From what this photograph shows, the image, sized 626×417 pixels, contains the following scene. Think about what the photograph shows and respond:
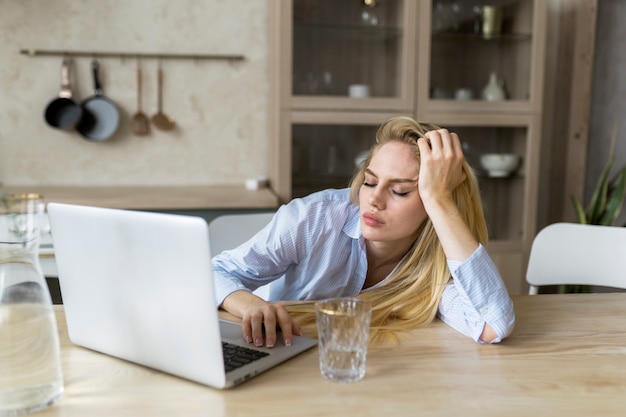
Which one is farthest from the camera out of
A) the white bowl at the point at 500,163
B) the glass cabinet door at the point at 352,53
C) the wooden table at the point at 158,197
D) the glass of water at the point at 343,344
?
the white bowl at the point at 500,163

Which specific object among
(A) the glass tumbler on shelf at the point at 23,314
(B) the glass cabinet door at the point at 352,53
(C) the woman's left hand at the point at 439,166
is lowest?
(A) the glass tumbler on shelf at the point at 23,314

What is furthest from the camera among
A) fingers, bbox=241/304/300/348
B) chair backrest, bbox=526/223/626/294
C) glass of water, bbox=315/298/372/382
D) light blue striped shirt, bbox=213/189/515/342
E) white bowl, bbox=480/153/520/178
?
white bowl, bbox=480/153/520/178

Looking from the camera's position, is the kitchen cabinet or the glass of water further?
the kitchen cabinet

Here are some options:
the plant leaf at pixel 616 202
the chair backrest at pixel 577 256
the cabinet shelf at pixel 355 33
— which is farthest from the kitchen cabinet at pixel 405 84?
the chair backrest at pixel 577 256

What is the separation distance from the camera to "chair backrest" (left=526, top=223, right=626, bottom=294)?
184 cm

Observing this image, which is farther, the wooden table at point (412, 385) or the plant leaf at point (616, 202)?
the plant leaf at point (616, 202)

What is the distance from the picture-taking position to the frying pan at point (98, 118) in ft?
9.80

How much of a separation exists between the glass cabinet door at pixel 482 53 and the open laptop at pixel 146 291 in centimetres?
218

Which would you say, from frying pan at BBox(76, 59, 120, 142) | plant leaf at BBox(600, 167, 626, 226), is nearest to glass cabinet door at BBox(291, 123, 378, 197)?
frying pan at BBox(76, 59, 120, 142)

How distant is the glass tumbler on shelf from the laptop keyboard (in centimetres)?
24

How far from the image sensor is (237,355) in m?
0.99

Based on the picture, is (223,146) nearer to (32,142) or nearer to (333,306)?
(32,142)

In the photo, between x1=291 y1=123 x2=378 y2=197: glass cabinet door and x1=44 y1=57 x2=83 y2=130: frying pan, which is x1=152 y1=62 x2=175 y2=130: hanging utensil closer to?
x1=44 y1=57 x2=83 y2=130: frying pan

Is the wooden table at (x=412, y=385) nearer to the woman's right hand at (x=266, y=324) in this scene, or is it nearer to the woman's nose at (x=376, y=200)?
the woman's right hand at (x=266, y=324)
